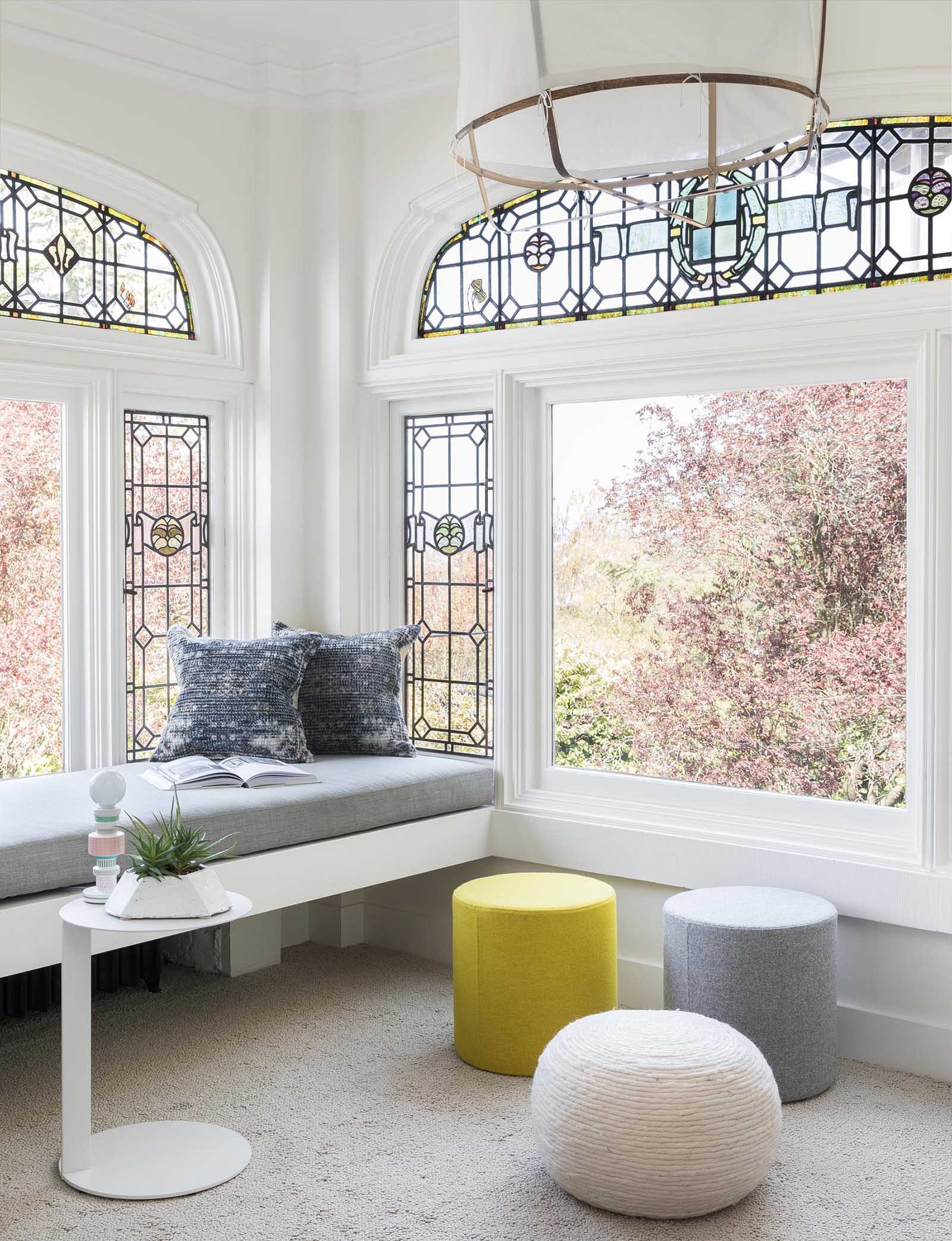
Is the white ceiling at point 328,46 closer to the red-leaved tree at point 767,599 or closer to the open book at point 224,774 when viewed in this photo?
the red-leaved tree at point 767,599

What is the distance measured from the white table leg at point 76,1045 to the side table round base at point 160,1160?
0.06m

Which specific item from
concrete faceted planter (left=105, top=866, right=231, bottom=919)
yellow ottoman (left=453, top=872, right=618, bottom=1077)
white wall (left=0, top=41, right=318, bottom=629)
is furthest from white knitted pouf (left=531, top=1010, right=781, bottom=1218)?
white wall (left=0, top=41, right=318, bottom=629)

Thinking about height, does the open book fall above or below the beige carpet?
above

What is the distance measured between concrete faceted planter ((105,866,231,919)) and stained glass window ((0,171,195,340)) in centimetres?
203

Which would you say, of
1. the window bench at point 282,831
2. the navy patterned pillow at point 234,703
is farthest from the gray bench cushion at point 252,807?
the navy patterned pillow at point 234,703

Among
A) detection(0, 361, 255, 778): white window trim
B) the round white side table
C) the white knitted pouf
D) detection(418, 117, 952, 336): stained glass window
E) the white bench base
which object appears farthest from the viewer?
detection(0, 361, 255, 778): white window trim

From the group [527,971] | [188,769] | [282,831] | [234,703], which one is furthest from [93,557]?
[527,971]

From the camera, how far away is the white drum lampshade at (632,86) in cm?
169

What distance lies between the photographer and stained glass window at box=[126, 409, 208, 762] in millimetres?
4090

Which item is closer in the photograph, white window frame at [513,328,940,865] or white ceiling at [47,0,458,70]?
white window frame at [513,328,940,865]

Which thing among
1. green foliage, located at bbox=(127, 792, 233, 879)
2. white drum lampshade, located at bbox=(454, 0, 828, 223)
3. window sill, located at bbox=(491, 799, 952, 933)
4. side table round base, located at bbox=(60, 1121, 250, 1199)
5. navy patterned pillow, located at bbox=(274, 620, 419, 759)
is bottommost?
side table round base, located at bbox=(60, 1121, 250, 1199)

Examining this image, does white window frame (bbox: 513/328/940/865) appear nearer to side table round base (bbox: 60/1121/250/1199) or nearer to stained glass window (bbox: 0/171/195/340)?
stained glass window (bbox: 0/171/195/340)

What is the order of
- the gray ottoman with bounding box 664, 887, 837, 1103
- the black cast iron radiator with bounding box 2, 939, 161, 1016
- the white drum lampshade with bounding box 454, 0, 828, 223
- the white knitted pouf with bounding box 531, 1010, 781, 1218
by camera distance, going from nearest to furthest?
the white drum lampshade with bounding box 454, 0, 828, 223 < the white knitted pouf with bounding box 531, 1010, 781, 1218 < the gray ottoman with bounding box 664, 887, 837, 1103 < the black cast iron radiator with bounding box 2, 939, 161, 1016

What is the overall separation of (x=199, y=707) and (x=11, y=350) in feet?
3.95
